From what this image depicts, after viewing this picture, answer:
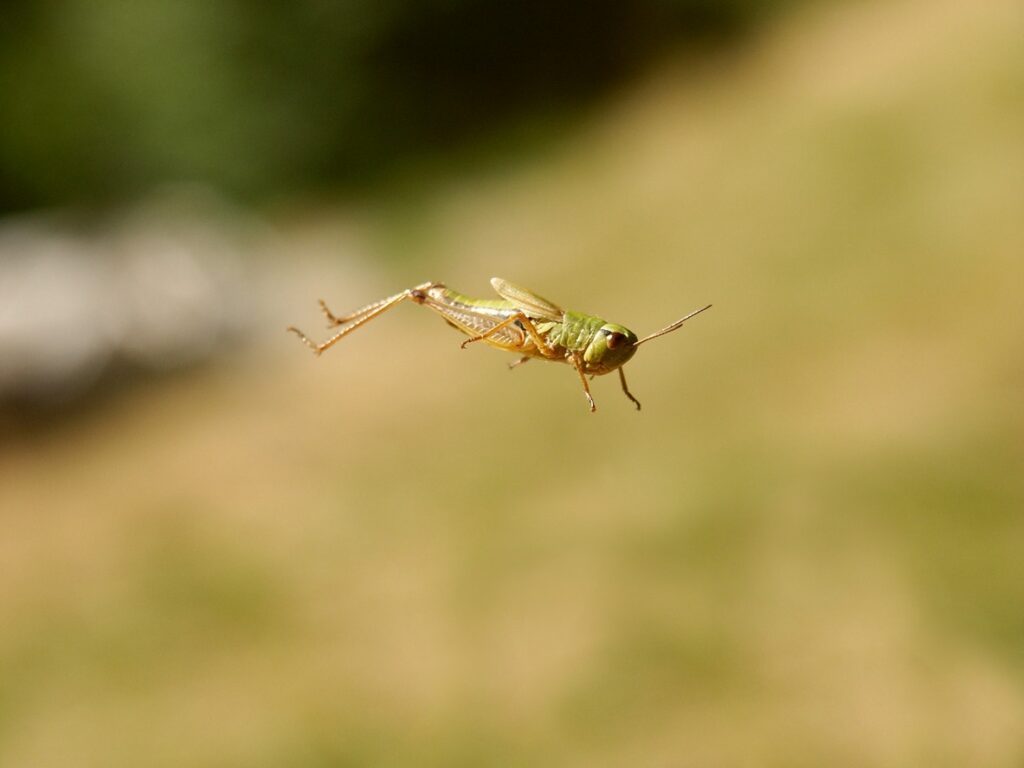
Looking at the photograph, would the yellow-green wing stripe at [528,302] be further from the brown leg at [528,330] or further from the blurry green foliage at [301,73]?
the blurry green foliage at [301,73]

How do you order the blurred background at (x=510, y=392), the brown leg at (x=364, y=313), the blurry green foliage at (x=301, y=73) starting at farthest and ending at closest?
the blurry green foliage at (x=301, y=73) → the blurred background at (x=510, y=392) → the brown leg at (x=364, y=313)

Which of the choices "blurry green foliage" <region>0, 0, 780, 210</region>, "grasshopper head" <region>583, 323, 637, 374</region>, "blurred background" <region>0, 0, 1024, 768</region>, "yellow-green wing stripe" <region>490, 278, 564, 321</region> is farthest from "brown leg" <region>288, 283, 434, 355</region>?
"blurry green foliage" <region>0, 0, 780, 210</region>

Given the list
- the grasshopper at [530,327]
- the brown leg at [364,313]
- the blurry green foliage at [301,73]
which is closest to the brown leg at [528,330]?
the grasshopper at [530,327]

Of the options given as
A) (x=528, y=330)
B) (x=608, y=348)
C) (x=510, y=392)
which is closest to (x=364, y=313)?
(x=528, y=330)

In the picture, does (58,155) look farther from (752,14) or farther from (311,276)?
(752,14)

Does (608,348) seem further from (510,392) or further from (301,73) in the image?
(301,73)
